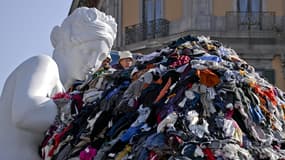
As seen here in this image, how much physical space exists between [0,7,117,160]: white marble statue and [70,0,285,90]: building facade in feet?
63.5

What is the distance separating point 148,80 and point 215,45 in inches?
11.1

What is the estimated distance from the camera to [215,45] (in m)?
2.35

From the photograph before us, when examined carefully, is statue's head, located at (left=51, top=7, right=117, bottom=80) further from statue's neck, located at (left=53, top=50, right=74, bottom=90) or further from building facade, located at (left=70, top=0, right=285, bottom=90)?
building facade, located at (left=70, top=0, right=285, bottom=90)

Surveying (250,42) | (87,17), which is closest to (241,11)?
(250,42)

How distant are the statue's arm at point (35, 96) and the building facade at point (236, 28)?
19.6 meters

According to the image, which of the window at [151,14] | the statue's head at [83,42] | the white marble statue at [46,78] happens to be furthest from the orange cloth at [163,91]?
the window at [151,14]

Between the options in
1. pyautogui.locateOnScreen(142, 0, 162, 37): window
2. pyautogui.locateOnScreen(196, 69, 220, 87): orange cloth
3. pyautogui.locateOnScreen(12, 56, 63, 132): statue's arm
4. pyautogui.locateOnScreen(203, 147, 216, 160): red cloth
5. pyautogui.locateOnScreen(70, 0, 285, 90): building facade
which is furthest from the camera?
pyautogui.locateOnScreen(142, 0, 162, 37): window

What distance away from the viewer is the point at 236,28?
22375 millimetres

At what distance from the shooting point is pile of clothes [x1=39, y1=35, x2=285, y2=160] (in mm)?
1952

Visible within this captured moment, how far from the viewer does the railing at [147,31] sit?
2300 cm

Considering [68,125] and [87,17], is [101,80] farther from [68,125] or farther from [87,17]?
[87,17]

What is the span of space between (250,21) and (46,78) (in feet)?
66.8

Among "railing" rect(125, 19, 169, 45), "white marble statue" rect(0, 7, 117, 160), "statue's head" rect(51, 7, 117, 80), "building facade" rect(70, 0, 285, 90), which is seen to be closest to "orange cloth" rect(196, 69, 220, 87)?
"white marble statue" rect(0, 7, 117, 160)

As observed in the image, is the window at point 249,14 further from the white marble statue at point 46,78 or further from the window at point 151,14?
the white marble statue at point 46,78
